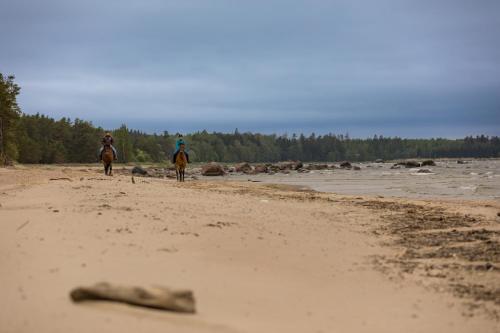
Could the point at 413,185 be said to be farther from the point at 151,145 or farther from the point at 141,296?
the point at 151,145

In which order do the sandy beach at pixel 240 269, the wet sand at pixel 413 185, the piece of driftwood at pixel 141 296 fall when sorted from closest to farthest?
the piece of driftwood at pixel 141 296 → the sandy beach at pixel 240 269 → the wet sand at pixel 413 185

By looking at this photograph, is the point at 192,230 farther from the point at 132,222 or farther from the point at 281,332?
the point at 281,332

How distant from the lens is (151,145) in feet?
373

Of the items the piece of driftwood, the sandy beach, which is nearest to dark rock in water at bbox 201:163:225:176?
the sandy beach

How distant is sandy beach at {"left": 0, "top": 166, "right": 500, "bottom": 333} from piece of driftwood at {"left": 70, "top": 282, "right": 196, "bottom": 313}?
8 cm

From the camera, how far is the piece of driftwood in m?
Answer: 4.20

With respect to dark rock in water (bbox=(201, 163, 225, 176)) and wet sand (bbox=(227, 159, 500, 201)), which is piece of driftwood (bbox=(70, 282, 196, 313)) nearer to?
wet sand (bbox=(227, 159, 500, 201))

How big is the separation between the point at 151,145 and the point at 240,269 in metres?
110

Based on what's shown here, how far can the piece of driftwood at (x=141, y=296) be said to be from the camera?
165 inches

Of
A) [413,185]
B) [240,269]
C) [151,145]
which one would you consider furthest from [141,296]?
[151,145]

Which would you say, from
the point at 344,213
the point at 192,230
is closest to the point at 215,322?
the point at 192,230

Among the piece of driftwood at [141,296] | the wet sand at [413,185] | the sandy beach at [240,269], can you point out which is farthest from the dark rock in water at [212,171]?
the piece of driftwood at [141,296]

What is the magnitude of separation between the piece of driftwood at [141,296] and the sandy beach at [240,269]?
0.25 ft

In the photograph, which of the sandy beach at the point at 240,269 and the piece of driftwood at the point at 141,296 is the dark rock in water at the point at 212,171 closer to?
the sandy beach at the point at 240,269
